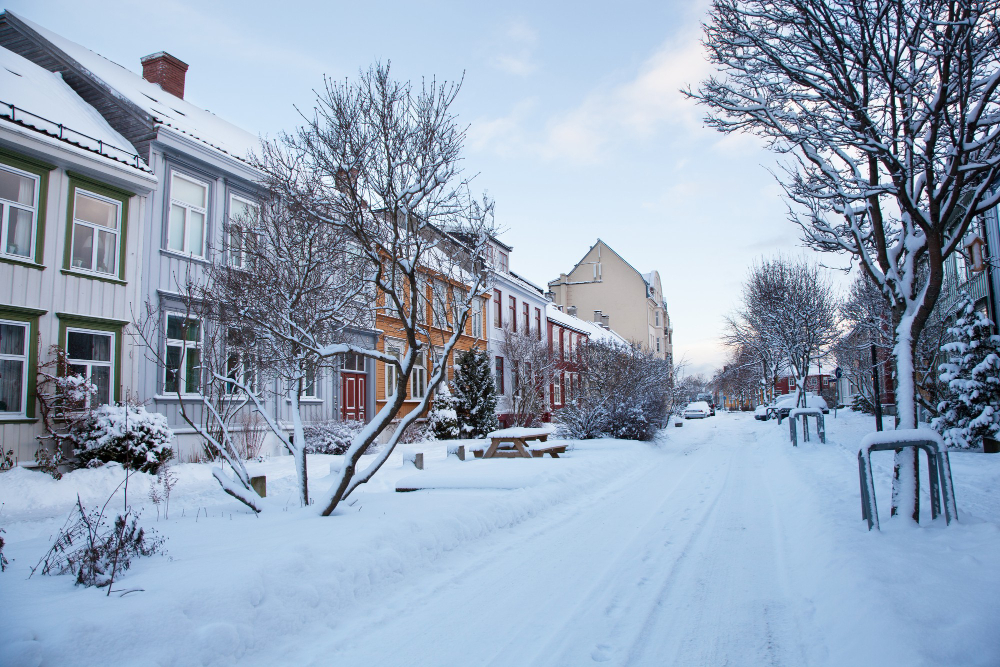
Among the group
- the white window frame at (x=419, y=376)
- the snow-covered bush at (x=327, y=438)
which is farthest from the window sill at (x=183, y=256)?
the white window frame at (x=419, y=376)

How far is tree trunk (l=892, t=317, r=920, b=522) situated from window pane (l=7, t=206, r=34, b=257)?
14722 mm

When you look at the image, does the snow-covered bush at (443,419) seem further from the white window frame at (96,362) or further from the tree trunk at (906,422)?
the tree trunk at (906,422)

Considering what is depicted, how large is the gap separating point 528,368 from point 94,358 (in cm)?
1875

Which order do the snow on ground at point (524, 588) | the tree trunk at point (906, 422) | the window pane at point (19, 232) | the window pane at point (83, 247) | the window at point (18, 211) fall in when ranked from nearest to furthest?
the snow on ground at point (524, 588) < the tree trunk at point (906, 422) < the window at point (18, 211) < the window pane at point (19, 232) < the window pane at point (83, 247)

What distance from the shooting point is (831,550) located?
5746 mm

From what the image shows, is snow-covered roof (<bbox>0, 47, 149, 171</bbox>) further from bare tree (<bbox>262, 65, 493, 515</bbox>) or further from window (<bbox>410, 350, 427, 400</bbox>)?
window (<bbox>410, 350, 427, 400</bbox>)

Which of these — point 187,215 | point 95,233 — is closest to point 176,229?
point 187,215

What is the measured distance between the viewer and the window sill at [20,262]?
11.7 meters

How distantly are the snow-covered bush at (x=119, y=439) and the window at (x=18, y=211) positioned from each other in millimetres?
3515

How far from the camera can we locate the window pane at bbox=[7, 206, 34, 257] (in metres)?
11.9

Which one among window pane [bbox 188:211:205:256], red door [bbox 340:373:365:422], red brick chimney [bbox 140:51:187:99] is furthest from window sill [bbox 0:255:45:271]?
red door [bbox 340:373:365:422]

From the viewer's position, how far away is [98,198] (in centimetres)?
1347

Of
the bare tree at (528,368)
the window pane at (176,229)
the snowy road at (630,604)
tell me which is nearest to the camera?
the snowy road at (630,604)

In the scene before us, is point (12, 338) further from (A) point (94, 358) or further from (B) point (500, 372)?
(B) point (500, 372)
